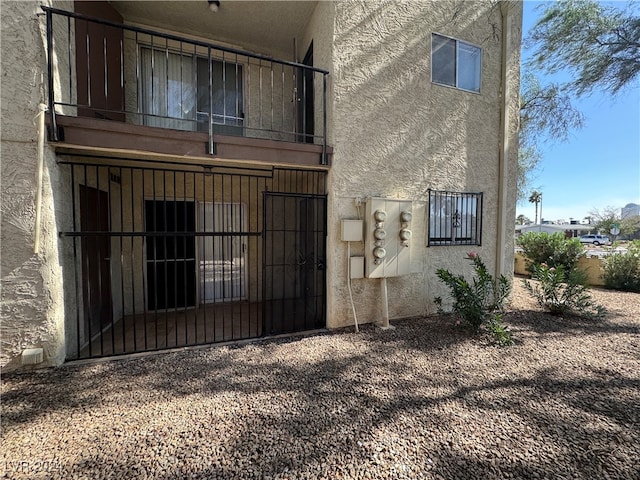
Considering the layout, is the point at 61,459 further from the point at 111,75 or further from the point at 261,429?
the point at 111,75

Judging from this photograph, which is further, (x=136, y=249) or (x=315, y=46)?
(x=136, y=249)

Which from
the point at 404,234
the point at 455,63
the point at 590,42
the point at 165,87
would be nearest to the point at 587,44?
the point at 590,42

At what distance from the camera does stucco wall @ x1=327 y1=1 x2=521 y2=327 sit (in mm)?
5199

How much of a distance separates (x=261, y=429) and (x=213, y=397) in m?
0.82

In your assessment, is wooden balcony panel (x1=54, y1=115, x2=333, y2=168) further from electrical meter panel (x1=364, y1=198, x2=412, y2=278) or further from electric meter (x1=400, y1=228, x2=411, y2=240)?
electric meter (x1=400, y1=228, x2=411, y2=240)

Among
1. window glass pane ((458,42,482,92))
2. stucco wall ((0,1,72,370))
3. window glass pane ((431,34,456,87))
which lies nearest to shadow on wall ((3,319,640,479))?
stucco wall ((0,1,72,370))

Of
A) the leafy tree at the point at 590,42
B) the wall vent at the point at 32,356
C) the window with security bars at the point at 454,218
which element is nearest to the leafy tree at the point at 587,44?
the leafy tree at the point at 590,42

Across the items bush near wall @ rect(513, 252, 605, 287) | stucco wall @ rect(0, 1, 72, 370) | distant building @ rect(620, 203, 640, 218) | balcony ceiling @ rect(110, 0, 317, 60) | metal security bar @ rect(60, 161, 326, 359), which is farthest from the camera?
distant building @ rect(620, 203, 640, 218)

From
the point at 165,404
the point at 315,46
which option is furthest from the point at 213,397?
the point at 315,46

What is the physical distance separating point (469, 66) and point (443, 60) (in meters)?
0.79

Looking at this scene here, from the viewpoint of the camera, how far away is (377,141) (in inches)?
214

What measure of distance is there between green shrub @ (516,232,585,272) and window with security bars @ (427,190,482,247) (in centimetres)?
563

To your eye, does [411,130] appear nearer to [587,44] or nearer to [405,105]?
[405,105]

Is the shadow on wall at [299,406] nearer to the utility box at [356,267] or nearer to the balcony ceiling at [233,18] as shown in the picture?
the utility box at [356,267]
